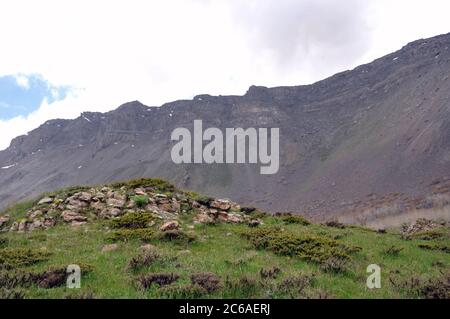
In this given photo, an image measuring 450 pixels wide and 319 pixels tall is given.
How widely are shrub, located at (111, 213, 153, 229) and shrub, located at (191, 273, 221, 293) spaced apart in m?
8.03

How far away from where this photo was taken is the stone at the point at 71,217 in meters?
19.9

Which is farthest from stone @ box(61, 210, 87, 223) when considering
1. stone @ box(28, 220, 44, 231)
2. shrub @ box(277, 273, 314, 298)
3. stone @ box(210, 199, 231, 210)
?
shrub @ box(277, 273, 314, 298)

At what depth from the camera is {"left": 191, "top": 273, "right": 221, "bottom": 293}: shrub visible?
34.1 ft

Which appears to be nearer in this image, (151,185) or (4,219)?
(4,219)

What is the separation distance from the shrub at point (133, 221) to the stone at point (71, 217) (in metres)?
1.94

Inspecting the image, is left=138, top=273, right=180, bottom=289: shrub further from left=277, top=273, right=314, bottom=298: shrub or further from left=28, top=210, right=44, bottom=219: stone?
left=28, top=210, right=44, bottom=219: stone

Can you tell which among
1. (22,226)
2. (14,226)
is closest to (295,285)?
(22,226)

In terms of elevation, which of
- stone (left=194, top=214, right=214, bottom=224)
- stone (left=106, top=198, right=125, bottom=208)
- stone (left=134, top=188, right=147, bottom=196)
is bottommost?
stone (left=194, top=214, right=214, bottom=224)

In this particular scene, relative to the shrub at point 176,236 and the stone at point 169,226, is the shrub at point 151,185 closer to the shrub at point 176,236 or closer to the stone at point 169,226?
the stone at point 169,226

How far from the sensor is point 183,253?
1468 centimetres

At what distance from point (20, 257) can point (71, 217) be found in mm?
6245

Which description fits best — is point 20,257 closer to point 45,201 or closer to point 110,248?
point 110,248
